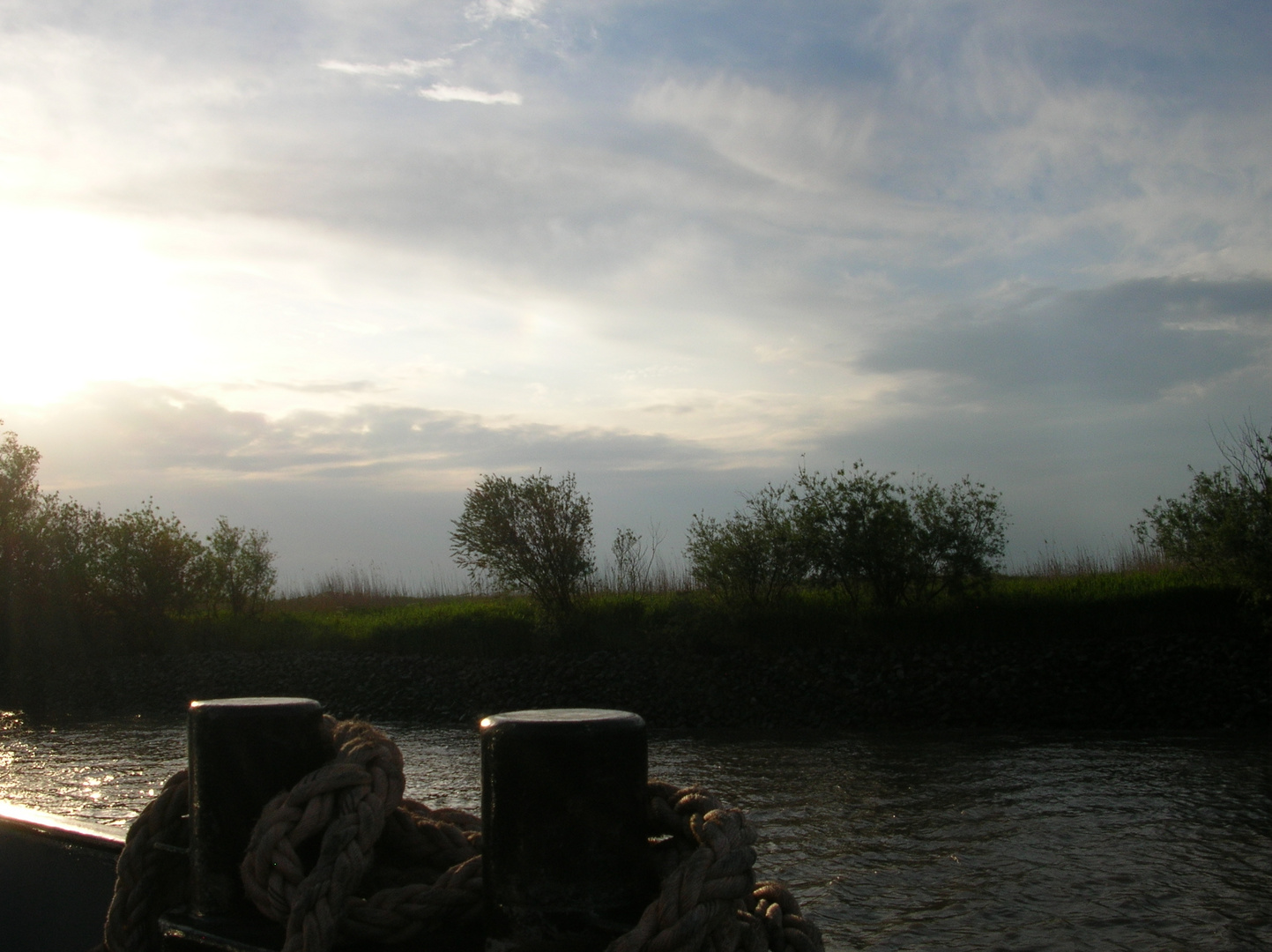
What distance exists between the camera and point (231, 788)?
2119mm

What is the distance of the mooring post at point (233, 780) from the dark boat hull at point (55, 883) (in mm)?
1151

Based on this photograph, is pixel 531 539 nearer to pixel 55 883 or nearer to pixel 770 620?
pixel 770 620

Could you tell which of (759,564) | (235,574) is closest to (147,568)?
(235,574)

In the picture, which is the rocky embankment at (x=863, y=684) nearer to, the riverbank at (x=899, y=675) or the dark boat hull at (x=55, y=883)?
the riverbank at (x=899, y=675)

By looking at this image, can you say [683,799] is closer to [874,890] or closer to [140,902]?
[140,902]

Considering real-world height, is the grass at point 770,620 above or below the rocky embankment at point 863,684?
above

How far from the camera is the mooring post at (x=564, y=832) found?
162 centimetres

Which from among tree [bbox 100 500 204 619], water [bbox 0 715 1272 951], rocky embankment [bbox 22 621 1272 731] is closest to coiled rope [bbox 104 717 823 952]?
water [bbox 0 715 1272 951]

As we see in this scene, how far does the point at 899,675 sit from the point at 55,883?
554 inches

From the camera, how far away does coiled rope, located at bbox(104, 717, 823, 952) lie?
5.08 ft

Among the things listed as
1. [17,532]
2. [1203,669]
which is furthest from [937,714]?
[17,532]

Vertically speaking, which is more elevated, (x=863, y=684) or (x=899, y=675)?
(x=899, y=675)

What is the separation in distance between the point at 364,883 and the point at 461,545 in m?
18.6

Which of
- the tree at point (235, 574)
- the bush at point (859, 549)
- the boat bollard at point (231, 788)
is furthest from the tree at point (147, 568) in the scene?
A: the boat bollard at point (231, 788)
